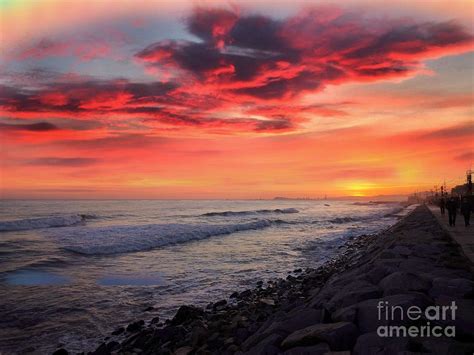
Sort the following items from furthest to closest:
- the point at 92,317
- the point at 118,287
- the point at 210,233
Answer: the point at 210,233 → the point at 118,287 → the point at 92,317

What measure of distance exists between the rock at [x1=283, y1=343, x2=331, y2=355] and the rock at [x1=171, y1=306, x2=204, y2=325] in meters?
4.90

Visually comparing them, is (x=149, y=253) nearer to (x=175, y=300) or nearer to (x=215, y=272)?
(x=215, y=272)

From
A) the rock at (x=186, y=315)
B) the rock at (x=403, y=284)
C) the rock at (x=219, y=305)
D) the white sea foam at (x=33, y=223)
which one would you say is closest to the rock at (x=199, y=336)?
the rock at (x=186, y=315)

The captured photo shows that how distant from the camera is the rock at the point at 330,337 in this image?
4.66 meters

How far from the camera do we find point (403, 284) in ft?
20.7

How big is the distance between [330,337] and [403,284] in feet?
7.91

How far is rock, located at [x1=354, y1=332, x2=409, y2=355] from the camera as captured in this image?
4.16 m

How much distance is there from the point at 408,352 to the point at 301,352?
4.34 feet

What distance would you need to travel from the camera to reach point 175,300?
1127 centimetres

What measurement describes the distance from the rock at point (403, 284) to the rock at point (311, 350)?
214 centimetres

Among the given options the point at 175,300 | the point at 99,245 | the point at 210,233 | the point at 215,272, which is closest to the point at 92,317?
the point at 175,300

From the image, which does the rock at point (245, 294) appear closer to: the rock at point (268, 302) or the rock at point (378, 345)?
the rock at point (268, 302)

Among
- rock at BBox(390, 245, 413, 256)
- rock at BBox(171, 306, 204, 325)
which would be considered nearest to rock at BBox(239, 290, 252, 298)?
rock at BBox(171, 306, 204, 325)

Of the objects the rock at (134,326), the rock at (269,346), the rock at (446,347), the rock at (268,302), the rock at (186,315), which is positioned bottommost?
the rock at (134,326)
